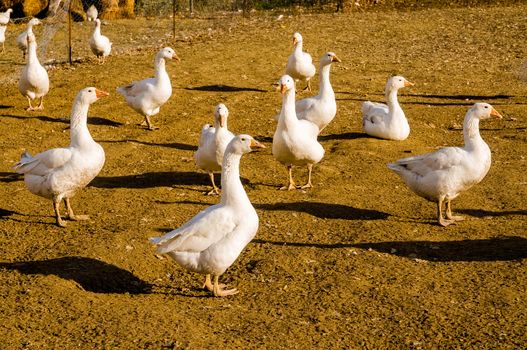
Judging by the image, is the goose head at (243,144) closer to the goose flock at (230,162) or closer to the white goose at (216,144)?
the goose flock at (230,162)

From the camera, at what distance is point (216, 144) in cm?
923

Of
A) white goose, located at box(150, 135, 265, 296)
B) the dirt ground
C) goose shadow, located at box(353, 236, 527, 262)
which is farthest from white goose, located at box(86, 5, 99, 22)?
white goose, located at box(150, 135, 265, 296)

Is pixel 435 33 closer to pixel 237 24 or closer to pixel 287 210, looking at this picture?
pixel 237 24

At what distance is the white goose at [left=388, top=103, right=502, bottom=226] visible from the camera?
8375mm

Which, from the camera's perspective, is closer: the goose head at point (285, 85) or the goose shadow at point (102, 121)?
the goose head at point (285, 85)

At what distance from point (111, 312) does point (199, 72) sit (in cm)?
1043

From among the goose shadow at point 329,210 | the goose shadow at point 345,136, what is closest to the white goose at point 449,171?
the goose shadow at point 329,210

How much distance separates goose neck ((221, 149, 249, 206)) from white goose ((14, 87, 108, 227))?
2.13 metres

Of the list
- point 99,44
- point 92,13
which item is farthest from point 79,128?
point 92,13

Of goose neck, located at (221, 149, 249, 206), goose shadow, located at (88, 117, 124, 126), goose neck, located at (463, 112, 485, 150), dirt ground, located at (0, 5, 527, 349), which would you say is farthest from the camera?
goose shadow, located at (88, 117, 124, 126)

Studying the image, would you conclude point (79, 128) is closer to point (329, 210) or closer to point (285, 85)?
point (285, 85)

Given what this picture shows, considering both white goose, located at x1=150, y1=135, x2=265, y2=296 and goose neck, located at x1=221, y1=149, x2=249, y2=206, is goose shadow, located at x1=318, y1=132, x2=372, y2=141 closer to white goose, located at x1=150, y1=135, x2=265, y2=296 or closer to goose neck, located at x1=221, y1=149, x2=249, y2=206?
goose neck, located at x1=221, y1=149, x2=249, y2=206

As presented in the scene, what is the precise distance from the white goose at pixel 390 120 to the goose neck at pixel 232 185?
5141 millimetres

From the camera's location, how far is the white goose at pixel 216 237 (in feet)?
21.4
